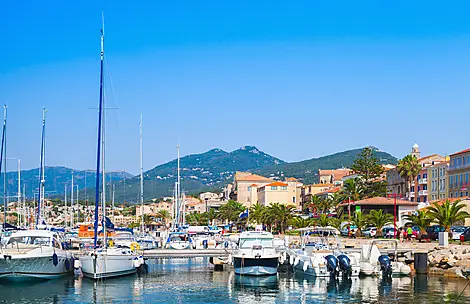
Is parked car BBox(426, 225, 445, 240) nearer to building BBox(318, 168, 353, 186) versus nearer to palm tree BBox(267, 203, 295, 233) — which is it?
palm tree BBox(267, 203, 295, 233)

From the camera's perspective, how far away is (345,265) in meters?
46.9

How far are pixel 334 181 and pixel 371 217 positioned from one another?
106 metres

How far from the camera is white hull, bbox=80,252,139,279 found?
44.5 metres

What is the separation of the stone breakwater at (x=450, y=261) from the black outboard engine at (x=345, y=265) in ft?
23.2

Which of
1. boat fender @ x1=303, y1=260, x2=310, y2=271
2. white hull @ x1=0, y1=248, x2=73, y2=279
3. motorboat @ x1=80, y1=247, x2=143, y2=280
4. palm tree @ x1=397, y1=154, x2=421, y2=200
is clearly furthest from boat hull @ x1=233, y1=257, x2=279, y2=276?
palm tree @ x1=397, y1=154, x2=421, y2=200

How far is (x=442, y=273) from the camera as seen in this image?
1932 inches

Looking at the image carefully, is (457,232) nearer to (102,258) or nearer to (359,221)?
(359,221)

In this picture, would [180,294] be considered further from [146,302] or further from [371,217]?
[371,217]

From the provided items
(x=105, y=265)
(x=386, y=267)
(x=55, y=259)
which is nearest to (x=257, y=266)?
(x=386, y=267)

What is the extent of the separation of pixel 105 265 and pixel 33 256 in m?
4.60

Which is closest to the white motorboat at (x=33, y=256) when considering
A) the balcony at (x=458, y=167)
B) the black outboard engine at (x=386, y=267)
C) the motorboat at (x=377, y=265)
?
the motorboat at (x=377, y=265)

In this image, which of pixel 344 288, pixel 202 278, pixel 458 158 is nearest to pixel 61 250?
pixel 202 278

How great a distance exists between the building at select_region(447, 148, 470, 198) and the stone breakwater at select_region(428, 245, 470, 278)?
43.7 meters

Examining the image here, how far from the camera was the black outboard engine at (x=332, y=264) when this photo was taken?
47.0m
